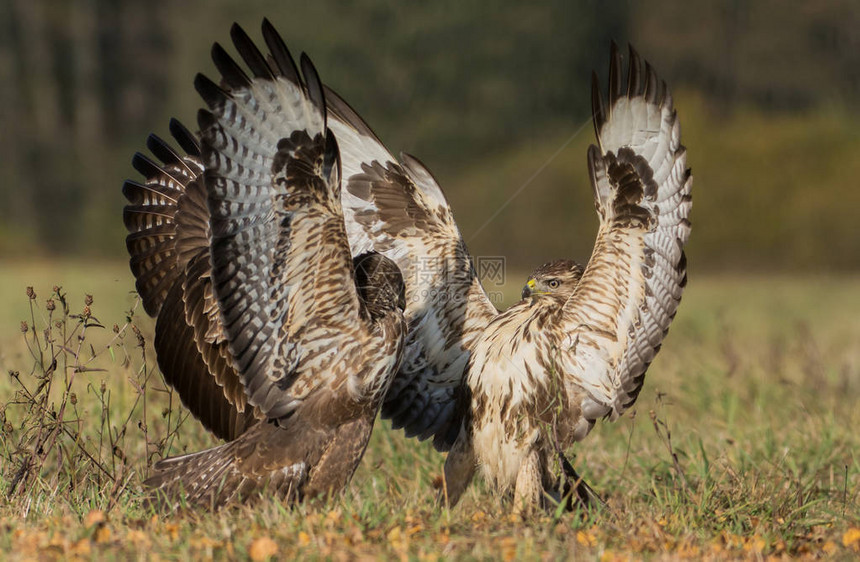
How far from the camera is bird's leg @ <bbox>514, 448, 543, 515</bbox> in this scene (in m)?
4.45

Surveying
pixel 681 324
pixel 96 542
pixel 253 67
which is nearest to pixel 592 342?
pixel 253 67

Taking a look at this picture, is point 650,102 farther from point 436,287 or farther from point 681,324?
point 681,324

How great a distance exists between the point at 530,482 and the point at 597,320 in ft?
2.70

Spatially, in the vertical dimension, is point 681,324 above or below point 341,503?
above

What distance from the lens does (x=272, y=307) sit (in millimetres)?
4113

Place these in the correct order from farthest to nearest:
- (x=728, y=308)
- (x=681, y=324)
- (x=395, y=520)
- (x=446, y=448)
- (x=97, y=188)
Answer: (x=97, y=188)
(x=728, y=308)
(x=681, y=324)
(x=446, y=448)
(x=395, y=520)

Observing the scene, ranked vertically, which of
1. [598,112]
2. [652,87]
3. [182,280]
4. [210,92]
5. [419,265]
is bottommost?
[182,280]

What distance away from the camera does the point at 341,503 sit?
12.5ft

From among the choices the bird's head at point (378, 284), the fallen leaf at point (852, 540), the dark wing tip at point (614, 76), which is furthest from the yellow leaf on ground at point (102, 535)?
the dark wing tip at point (614, 76)

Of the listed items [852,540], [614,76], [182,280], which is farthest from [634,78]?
[182,280]

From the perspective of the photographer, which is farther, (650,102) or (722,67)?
(722,67)

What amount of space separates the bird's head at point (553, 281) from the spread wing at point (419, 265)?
39 centimetres

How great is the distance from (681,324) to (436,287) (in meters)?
6.99

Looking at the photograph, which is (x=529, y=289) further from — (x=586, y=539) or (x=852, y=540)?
(x=852, y=540)
